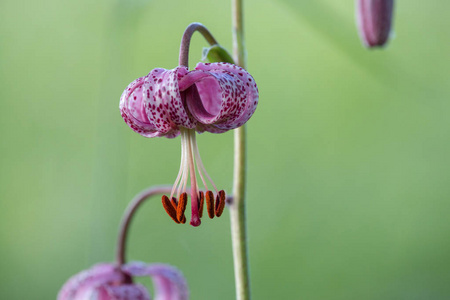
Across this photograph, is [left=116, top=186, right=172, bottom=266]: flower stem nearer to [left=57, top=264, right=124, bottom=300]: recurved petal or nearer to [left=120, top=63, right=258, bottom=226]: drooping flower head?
[left=57, top=264, right=124, bottom=300]: recurved petal

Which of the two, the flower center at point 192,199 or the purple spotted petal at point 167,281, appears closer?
the flower center at point 192,199

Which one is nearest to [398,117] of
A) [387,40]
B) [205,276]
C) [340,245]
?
[340,245]

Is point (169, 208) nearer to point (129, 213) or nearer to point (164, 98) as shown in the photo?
point (164, 98)

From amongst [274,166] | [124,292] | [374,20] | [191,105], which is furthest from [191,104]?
[274,166]

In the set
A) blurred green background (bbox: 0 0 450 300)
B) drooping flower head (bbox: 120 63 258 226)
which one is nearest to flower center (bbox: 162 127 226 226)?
drooping flower head (bbox: 120 63 258 226)

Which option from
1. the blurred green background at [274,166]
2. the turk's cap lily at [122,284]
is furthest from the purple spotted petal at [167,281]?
the blurred green background at [274,166]

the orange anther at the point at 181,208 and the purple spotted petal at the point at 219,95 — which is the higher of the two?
the purple spotted petal at the point at 219,95

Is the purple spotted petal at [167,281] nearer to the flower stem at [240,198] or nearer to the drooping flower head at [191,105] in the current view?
the flower stem at [240,198]
